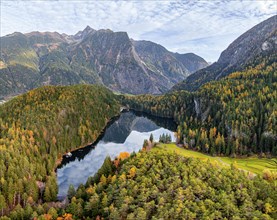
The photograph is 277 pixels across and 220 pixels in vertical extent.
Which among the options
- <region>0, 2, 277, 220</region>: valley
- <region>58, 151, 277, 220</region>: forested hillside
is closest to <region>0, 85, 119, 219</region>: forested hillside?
<region>0, 2, 277, 220</region>: valley

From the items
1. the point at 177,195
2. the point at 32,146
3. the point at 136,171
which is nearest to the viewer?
the point at 177,195

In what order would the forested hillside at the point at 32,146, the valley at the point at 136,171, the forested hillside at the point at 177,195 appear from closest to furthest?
the forested hillside at the point at 177,195 < the valley at the point at 136,171 < the forested hillside at the point at 32,146

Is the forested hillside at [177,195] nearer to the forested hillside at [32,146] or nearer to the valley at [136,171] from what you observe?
the valley at [136,171]

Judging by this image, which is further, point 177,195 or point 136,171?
point 136,171

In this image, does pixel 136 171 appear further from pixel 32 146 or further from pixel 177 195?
pixel 32 146

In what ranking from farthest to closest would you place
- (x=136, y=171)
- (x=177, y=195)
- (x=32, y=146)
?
(x=32, y=146), (x=136, y=171), (x=177, y=195)

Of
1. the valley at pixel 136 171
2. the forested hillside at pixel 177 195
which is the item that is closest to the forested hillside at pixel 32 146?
the valley at pixel 136 171

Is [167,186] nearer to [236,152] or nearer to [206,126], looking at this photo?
[236,152]

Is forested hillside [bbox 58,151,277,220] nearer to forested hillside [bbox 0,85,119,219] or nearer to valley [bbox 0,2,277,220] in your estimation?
valley [bbox 0,2,277,220]

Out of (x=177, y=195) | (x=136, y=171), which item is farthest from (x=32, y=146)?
(x=177, y=195)
